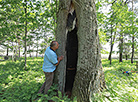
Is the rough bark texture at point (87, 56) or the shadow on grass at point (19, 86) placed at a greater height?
the rough bark texture at point (87, 56)

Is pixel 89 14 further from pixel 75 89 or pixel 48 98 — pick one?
pixel 48 98

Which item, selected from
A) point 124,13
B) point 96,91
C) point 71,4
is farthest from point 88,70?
point 124,13

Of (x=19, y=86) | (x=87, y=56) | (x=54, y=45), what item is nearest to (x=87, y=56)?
(x=87, y=56)

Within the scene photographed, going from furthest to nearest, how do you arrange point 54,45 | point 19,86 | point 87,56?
point 19,86, point 54,45, point 87,56

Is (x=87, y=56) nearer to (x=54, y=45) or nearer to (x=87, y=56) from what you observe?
(x=87, y=56)

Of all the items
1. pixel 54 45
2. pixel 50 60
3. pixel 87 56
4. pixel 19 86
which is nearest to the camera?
pixel 87 56

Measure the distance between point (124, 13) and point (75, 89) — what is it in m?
9.38

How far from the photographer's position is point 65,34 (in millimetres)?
3658

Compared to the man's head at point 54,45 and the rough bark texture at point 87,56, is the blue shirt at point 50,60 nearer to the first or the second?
the man's head at point 54,45

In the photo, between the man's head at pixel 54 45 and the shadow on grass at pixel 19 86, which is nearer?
the man's head at pixel 54 45

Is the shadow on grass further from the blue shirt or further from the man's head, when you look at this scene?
the man's head

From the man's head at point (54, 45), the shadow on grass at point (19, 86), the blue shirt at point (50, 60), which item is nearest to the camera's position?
the blue shirt at point (50, 60)

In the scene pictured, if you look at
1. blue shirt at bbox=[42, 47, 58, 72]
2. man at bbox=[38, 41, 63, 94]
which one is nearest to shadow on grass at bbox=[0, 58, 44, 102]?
man at bbox=[38, 41, 63, 94]

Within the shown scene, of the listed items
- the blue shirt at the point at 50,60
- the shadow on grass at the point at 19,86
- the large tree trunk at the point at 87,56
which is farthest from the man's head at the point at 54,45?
the shadow on grass at the point at 19,86
